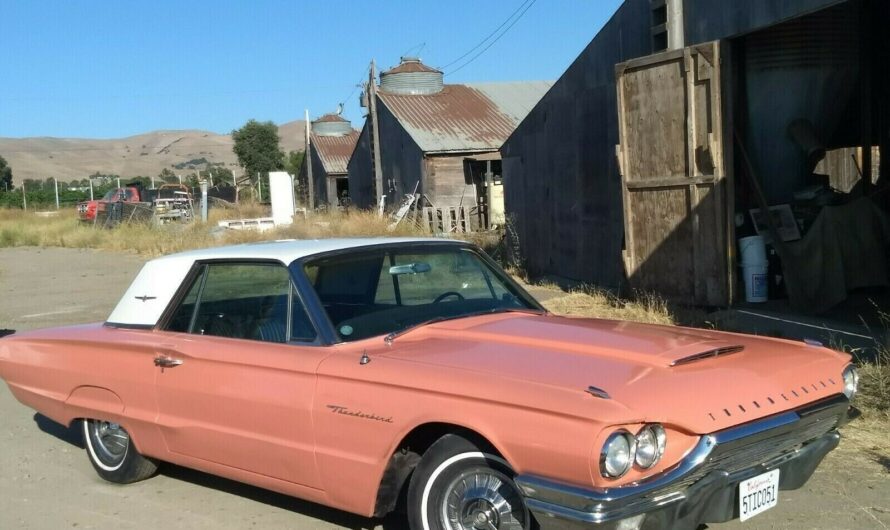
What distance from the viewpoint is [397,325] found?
4.50 m

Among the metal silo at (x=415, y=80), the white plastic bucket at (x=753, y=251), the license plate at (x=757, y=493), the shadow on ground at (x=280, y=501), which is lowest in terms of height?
the shadow on ground at (x=280, y=501)

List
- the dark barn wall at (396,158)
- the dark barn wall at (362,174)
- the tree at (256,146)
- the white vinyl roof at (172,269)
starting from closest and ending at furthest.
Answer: the white vinyl roof at (172,269) < the dark barn wall at (396,158) < the dark barn wall at (362,174) < the tree at (256,146)

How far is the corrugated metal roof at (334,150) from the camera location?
41.6 metres

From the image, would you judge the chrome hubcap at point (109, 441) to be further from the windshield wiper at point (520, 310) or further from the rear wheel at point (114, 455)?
the windshield wiper at point (520, 310)

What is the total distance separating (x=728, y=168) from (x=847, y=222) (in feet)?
5.48

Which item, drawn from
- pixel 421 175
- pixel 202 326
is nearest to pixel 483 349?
pixel 202 326

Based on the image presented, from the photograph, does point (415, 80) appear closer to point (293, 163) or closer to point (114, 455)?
point (114, 455)

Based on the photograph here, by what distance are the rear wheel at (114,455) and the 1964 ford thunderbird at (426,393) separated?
0.01m

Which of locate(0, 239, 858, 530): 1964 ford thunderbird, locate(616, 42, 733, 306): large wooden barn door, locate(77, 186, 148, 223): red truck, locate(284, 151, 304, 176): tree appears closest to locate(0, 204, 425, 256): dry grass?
locate(77, 186, 148, 223): red truck

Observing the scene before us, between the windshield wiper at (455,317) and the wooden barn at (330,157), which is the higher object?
the wooden barn at (330,157)

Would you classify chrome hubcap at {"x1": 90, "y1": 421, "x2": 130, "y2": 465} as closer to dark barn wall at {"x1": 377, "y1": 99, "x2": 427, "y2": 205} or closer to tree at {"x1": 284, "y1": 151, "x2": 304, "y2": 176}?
dark barn wall at {"x1": 377, "y1": 99, "x2": 427, "y2": 205}

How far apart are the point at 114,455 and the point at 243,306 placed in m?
1.31

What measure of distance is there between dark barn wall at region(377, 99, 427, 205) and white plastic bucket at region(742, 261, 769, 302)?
63.1 feet

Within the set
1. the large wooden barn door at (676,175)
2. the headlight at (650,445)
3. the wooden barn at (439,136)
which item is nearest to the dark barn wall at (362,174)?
the wooden barn at (439,136)
